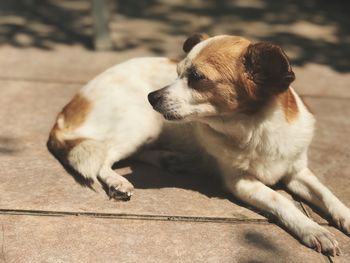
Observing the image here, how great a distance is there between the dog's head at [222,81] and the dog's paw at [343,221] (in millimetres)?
825

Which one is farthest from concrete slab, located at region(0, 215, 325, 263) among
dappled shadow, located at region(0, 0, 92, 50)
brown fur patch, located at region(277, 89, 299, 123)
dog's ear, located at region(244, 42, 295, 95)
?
dappled shadow, located at region(0, 0, 92, 50)

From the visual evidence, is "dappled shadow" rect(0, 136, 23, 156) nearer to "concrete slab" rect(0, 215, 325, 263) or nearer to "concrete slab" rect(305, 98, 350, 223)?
"concrete slab" rect(0, 215, 325, 263)

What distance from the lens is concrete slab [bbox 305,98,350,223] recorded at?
3859mm

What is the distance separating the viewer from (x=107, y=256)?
2.95 m

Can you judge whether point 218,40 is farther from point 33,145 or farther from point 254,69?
point 33,145

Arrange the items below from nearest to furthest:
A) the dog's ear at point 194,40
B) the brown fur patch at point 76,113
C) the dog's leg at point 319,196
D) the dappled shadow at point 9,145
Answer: the dog's leg at point 319,196, the dog's ear at point 194,40, the brown fur patch at point 76,113, the dappled shadow at point 9,145

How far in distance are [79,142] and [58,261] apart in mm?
1105

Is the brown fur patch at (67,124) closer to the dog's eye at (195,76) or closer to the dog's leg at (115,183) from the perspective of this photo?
the dog's leg at (115,183)

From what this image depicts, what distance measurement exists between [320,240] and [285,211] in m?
0.29

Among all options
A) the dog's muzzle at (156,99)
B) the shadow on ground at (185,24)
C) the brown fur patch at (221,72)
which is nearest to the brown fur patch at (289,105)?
the brown fur patch at (221,72)

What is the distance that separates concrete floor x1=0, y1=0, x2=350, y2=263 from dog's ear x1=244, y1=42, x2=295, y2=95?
832mm

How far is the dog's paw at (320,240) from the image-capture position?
3029mm

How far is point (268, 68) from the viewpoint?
310 cm

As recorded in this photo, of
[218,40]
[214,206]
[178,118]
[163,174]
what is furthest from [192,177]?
[218,40]
